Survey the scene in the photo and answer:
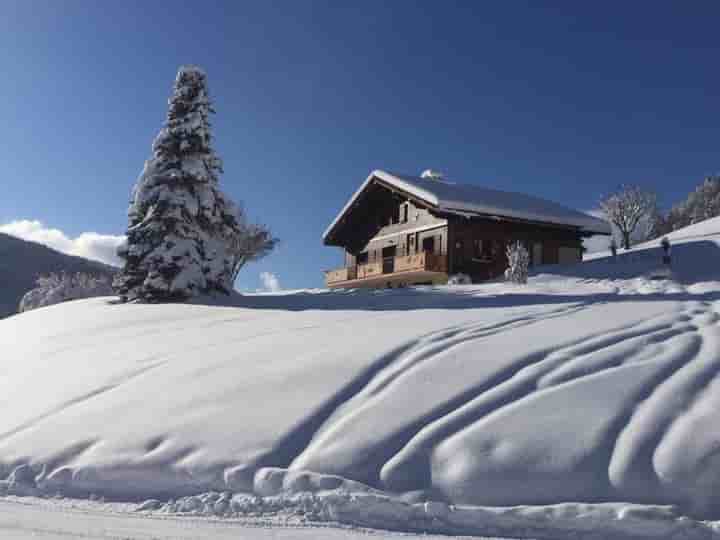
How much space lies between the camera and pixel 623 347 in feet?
29.0

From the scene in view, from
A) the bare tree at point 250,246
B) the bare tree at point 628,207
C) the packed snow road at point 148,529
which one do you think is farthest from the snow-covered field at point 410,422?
the bare tree at point 628,207

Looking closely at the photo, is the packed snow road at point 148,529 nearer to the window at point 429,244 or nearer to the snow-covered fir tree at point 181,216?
the snow-covered fir tree at point 181,216

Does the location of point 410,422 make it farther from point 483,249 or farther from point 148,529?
point 483,249

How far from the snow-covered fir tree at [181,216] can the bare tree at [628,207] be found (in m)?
39.2

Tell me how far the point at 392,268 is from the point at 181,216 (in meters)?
10.6

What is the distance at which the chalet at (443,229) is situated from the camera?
27.8 m

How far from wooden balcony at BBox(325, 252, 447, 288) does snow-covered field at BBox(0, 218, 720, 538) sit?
14.7 metres

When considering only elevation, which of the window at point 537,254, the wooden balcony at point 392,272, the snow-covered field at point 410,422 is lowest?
the snow-covered field at point 410,422

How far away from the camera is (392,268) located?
29.3m

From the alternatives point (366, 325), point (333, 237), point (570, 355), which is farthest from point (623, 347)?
point (333, 237)

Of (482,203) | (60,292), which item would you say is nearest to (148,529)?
(482,203)

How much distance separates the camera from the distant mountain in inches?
3585

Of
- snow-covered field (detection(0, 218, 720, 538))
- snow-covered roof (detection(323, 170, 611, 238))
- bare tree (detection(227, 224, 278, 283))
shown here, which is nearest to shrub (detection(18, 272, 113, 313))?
bare tree (detection(227, 224, 278, 283))

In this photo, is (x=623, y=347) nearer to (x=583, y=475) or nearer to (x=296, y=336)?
(x=583, y=475)
